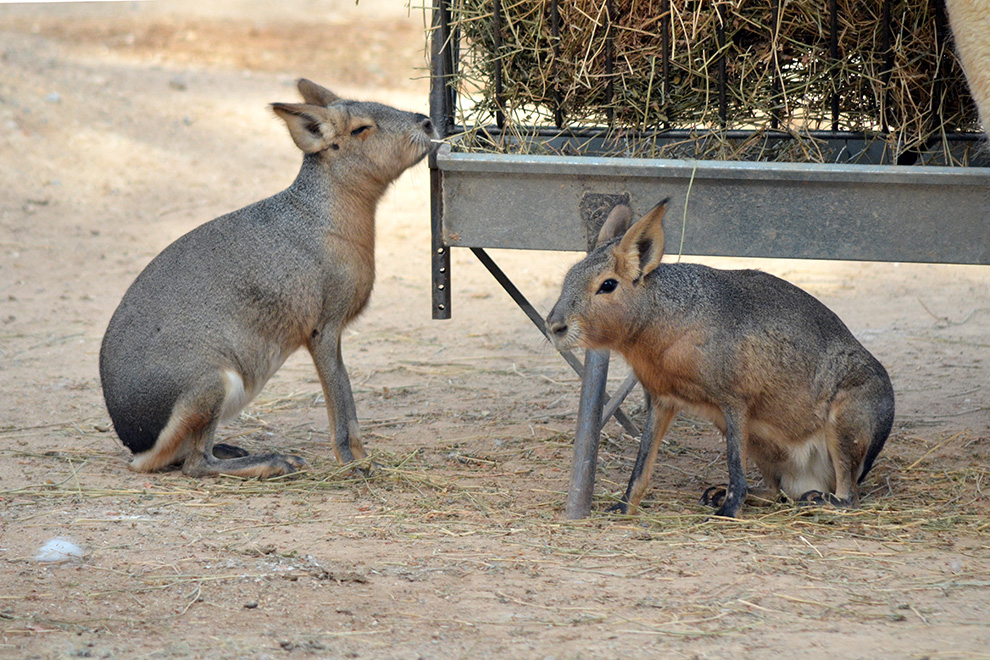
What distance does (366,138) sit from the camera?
16.3ft

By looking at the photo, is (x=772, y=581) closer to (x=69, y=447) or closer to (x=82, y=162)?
(x=69, y=447)

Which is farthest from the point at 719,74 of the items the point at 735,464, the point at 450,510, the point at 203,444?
the point at 203,444

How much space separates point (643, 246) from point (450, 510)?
1.24 meters

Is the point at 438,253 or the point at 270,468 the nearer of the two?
the point at 438,253

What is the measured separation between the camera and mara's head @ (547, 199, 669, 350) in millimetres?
4051

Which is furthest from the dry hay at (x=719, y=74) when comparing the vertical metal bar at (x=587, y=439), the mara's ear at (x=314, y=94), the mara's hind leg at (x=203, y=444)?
the mara's hind leg at (x=203, y=444)

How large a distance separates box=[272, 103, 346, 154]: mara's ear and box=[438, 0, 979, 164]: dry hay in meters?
0.60

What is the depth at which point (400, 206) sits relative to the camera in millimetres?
10734

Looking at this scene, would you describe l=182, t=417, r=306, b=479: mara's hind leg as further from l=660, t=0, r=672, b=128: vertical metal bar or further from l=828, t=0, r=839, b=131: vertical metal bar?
l=828, t=0, r=839, b=131: vertical metal bar

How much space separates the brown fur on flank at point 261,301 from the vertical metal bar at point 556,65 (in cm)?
55

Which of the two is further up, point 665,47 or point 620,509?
point 665,47

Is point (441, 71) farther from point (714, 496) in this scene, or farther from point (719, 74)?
point (714, 496)

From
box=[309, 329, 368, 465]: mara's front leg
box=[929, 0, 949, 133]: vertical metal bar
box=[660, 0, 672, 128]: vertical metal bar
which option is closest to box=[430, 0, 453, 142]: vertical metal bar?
box=[660, 0, 672, 128]: vertical metal bar

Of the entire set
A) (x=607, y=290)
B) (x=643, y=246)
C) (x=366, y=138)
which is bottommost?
(x=607, y=290)
